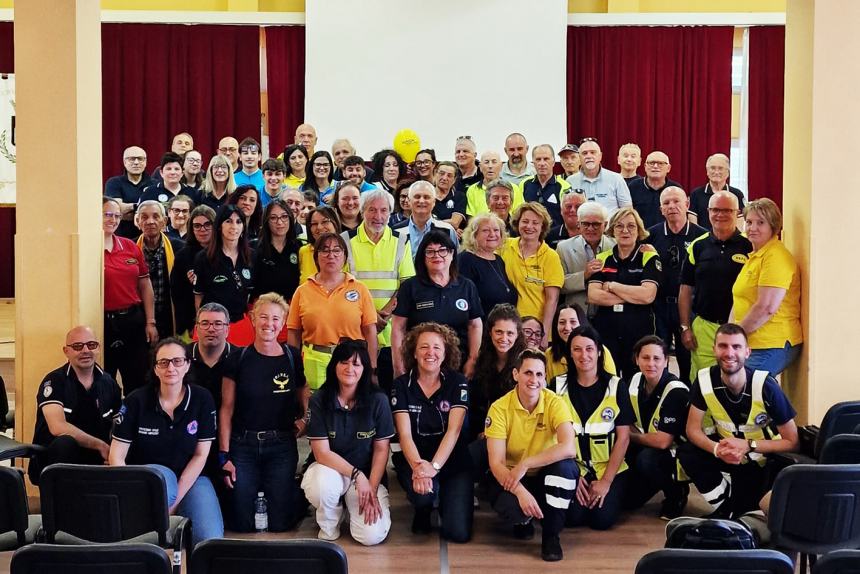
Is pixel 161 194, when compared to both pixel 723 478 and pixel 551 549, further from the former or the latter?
pixel 723 478

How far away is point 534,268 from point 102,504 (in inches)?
124

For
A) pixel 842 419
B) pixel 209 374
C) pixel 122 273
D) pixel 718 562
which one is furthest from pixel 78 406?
pixel 842 419

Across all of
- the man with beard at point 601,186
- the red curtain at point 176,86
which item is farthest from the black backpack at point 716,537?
the red curtain at point 176,86

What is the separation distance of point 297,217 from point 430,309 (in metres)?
1.65

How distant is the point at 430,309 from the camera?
5.82 meters

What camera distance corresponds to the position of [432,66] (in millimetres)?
12023

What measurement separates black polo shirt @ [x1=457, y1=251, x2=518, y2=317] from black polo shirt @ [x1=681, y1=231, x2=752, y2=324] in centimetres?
114

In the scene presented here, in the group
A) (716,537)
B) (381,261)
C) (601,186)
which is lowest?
(716,537)

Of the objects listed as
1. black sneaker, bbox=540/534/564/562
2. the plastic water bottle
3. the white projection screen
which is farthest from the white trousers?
the white projection screen

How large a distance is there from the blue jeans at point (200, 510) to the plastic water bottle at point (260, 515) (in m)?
0.38

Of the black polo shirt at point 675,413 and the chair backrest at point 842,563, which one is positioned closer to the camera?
the chair backrest at point 842,563

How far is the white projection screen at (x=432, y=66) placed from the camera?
11984 millimetres

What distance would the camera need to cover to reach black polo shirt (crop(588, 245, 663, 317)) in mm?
6184

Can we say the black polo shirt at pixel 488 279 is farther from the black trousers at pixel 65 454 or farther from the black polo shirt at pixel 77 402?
the black trousers at pixel 65 454
